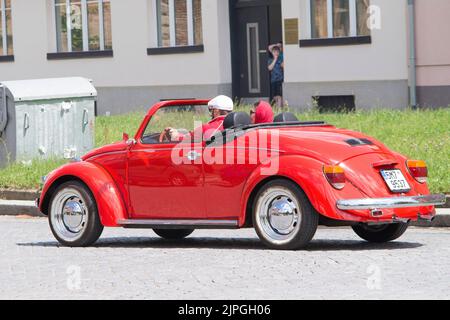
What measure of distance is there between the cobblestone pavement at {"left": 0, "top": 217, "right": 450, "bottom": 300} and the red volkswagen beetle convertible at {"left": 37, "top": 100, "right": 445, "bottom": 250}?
261mm

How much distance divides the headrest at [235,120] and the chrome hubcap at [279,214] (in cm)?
91

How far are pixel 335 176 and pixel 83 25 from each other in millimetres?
21933

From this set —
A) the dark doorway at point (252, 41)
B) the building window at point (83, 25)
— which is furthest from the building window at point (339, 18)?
the building window at point (83, 25)

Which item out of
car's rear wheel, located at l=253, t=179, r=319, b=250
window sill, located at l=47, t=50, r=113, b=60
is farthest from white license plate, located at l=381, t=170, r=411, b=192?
window sill, located at l=47, t=50, r=113, b=60

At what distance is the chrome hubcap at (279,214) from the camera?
1171 cm

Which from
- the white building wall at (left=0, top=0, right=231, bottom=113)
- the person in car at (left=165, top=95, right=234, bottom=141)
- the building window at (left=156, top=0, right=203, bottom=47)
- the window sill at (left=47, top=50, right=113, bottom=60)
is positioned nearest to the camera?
the person in car at (left=165, top=95, right=234, bottom=141)

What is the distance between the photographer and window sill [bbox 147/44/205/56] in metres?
30.1

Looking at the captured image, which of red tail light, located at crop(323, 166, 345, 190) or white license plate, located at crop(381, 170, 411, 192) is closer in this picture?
red tail light, located at crop(323, 166, 345, 190)

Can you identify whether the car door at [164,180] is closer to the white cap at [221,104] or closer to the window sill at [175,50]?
the white cap at [221,104]

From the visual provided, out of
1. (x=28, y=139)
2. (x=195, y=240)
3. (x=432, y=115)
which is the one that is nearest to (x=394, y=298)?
(x=195, y=240)

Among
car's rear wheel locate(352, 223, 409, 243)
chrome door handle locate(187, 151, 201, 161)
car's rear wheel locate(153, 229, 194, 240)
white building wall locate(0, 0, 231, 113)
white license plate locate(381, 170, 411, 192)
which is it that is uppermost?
white building wall locate(0, 0, 231, 113)

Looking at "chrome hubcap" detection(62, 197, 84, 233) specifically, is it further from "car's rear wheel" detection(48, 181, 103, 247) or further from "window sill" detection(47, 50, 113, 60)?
"window sill" detection(47, 50, 113, 60)

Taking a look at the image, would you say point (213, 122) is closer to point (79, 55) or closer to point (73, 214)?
point (73, 214)
